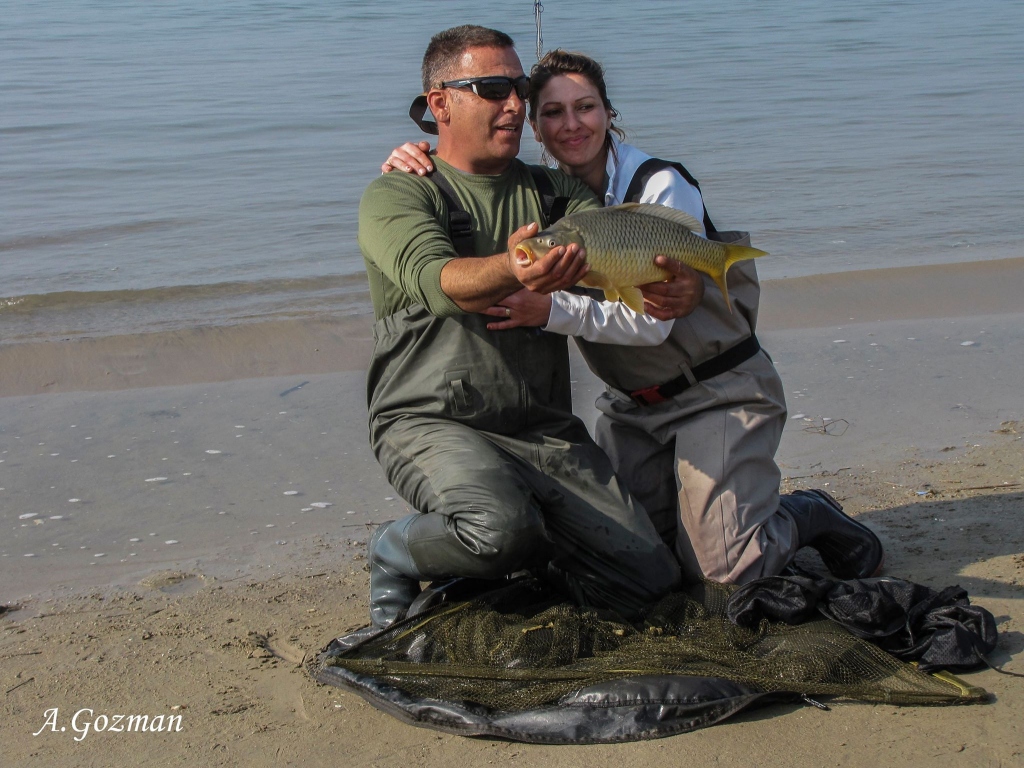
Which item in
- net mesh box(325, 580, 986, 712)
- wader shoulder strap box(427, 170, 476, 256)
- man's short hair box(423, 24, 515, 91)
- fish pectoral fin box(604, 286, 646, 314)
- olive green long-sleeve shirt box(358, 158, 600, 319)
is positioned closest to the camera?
net mesh box(325, 580, 986, 712)

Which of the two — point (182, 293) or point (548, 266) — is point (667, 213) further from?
point (182, 293)

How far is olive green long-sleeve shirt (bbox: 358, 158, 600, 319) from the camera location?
12.7 feet

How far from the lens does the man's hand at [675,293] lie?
386 cm

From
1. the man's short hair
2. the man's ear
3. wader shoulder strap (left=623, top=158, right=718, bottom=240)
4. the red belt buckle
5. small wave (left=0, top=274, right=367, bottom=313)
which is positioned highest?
the man's short hair

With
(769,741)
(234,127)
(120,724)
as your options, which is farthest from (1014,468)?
(234,127)

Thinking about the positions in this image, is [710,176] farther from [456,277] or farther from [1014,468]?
[456,277]

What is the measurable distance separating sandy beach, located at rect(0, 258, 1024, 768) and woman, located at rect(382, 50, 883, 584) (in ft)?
2.44

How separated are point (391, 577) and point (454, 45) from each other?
6.48 ft

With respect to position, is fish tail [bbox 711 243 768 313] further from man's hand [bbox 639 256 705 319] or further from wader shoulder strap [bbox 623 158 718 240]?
wader shoulder strap [bbox 623 158 718 240]

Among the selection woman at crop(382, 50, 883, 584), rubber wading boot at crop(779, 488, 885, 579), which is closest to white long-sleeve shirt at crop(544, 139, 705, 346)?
woman at crop(382, 50, 883, 584)

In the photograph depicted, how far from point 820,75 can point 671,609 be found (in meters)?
20.4

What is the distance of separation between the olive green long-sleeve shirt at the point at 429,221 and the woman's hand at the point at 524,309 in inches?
9.1

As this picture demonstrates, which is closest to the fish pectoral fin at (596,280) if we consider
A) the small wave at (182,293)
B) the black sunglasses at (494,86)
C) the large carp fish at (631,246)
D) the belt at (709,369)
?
the large carp fish at (631,246)

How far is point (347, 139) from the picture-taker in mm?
17625
